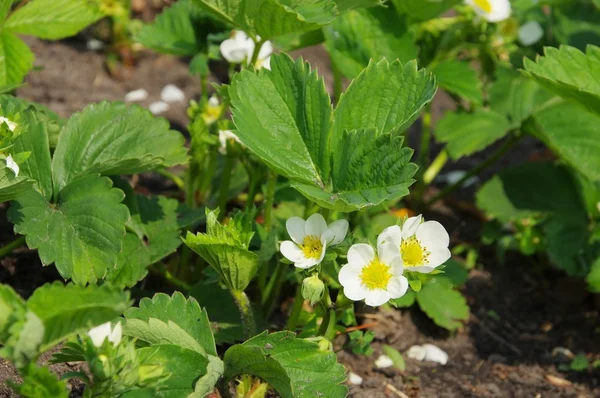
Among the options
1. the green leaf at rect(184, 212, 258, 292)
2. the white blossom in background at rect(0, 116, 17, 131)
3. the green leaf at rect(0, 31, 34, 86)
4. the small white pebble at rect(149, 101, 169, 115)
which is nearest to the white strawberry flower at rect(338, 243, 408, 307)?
the green leaf at rect(184, 212, 258, 292)

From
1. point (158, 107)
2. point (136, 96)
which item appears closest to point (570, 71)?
point (158, 107)

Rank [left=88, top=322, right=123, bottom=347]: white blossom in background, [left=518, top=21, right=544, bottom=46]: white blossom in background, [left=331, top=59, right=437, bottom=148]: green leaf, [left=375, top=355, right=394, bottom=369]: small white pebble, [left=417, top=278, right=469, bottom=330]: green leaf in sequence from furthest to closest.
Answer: [left=518, top=21, right=544, bottom=46]: white blossom in background, [left=417, top=278, right=469, bottom=330]: green leaf, [left=375, top=355, right=394, bottom=369]: small white pebble, [left=331, top=59, right=437, bottom=148]: green leaf, [left=88, top=322, right=123, bottom=347]: white blossom in background

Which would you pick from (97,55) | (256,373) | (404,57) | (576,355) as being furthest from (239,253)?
(97,55)

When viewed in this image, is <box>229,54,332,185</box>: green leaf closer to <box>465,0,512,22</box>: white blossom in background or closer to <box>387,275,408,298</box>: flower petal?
<box>387,275,408,298</box>: flower petal

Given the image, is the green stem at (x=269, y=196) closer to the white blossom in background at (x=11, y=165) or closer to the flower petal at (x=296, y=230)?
the flower petal at (x=296, y=230)

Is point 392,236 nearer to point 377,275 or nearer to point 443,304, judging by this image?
point 377,275

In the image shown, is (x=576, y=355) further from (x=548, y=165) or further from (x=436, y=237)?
(x=436, y=237)
